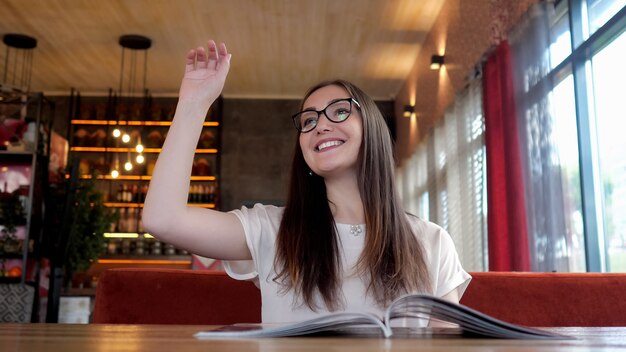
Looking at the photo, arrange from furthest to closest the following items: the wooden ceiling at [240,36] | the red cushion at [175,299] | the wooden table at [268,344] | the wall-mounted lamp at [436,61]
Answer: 1. the wall-mounted lamp at [436,61]
2. the wooden ceiling at [240,36]
3. the red cushion at [175,299]
4. the wooden table at [268,344]

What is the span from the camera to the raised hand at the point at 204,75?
129cm

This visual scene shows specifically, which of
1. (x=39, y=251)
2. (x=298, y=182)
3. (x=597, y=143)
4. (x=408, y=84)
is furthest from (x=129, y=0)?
(x=298, y=182)

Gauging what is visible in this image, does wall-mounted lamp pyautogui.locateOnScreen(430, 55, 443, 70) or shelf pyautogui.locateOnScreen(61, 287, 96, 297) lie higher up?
wall-mounted lamp pyautogui.locateOnScreen(430, 55, 443, 70)

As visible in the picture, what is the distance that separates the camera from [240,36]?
22.7 feet

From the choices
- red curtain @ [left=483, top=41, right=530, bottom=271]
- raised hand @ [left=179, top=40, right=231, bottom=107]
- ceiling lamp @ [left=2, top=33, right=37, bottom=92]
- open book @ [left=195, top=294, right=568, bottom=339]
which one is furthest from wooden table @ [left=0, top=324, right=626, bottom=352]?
ceiling lamp @ [left=2, top=33, right=37, bottom=92]

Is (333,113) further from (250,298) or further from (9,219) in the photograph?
(9,219)

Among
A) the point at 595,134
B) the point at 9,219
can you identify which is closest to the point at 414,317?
the point at 595,134

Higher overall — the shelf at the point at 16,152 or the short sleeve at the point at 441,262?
the shelf at the point at 16,152

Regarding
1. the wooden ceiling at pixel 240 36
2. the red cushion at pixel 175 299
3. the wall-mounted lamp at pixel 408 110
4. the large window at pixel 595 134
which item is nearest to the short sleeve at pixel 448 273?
the red cushion at pixel 175 299

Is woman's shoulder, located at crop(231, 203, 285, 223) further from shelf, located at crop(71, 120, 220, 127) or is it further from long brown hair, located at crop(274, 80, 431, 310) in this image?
shelf, located at crop(71, 120, 220, 127)

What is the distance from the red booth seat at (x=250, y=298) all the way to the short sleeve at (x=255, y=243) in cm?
32

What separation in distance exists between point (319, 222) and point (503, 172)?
341 centimetres

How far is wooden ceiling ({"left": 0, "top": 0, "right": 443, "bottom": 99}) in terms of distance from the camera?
6.23 meters

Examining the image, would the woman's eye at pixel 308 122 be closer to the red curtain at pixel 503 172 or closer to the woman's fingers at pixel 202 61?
the woman's fingers at pixel 202 61
